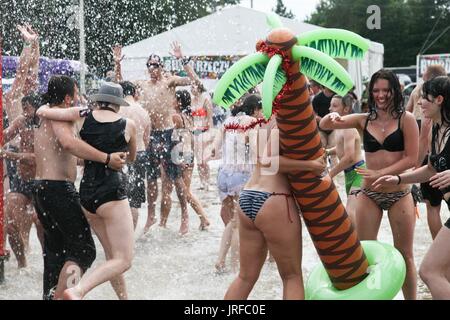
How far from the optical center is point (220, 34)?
1358 cm

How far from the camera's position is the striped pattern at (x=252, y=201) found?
350 cm

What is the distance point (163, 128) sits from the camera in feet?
24.7

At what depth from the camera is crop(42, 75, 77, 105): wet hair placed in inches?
170

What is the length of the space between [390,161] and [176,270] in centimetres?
235

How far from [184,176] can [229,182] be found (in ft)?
5.65

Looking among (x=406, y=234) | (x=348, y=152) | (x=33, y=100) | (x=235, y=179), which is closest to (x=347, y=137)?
(x=348, y=152)

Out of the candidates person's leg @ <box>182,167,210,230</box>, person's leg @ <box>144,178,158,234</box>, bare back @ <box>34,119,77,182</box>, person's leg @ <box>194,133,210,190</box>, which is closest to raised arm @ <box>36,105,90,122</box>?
bare back @ <box>34,119,77,182</box>

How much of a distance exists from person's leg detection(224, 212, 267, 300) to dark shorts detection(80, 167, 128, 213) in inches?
39.9

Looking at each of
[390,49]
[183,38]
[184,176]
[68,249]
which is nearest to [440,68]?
[184,176]

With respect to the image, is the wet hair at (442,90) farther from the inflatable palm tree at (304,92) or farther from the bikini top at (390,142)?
the inflatable palm tree at (304,92)

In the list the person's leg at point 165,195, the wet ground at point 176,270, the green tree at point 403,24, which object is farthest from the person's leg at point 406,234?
the green tree at point 403,24

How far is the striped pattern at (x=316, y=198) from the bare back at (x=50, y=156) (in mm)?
1685

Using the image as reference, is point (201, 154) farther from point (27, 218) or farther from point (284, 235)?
point (284, 235)
